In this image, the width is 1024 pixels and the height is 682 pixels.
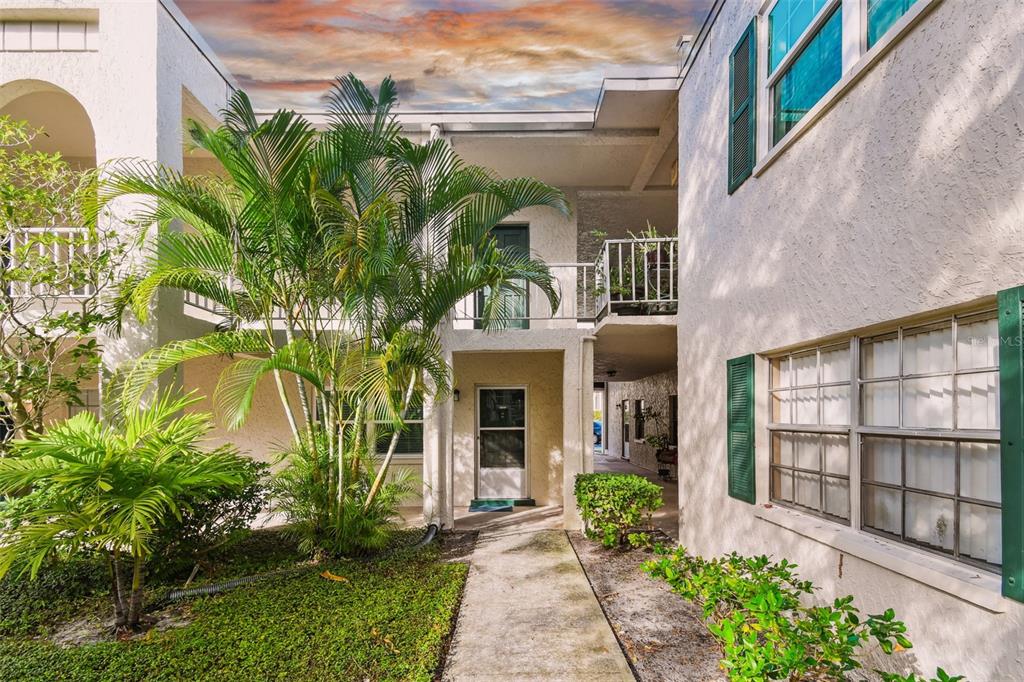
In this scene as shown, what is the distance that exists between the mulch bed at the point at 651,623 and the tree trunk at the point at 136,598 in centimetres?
384

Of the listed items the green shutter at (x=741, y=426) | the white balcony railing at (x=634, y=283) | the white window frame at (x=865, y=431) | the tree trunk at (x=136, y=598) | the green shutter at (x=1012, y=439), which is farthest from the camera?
the white balcony railing at (x=634, y=283)

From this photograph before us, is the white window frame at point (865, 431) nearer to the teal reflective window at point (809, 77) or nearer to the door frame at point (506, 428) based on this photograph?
the teal reflective window at point (809, 77)

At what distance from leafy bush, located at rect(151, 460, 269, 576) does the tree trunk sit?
755mm

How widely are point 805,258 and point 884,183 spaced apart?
0.86 m

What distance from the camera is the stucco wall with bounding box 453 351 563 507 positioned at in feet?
33.2

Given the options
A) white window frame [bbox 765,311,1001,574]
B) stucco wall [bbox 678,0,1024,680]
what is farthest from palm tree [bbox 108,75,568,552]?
white window frame [bbox 765,311,1001,574]

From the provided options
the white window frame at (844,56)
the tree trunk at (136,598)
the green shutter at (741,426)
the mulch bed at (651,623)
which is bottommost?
the mulch bed at (651,623)

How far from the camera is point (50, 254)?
20.1 ft

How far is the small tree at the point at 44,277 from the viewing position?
578 cm

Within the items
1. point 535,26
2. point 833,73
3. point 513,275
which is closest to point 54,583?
point 513,275

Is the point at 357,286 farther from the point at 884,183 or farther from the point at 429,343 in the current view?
the point at 884,183

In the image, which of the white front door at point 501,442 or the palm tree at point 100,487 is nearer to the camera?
the palm tree at point 100,487

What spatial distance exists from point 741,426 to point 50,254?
711cm

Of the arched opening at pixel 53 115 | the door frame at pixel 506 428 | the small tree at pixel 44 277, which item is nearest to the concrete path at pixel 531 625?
the door frame at pixel 506 428
